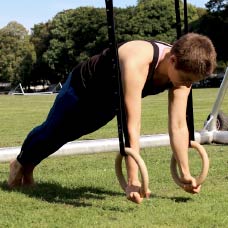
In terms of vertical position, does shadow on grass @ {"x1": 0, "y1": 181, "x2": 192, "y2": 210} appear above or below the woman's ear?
below

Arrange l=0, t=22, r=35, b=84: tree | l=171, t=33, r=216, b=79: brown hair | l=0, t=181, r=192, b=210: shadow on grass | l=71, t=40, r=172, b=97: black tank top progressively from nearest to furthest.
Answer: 1. l=171, t=33, r=216, b=79: brown hair
2. l=71, t=40, r=172, b=97: black tank top
3. l=0, t=181, r=192, b=210: shadow on grass
4. l=0, t=22, r=35, b=84: tree

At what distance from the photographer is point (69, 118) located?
210 inches

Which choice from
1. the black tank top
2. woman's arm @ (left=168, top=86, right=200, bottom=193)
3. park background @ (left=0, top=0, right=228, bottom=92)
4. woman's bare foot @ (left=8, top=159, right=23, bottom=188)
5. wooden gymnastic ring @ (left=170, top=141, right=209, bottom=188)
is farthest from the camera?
park background @ (left=0, top=0, right=228, bottom=92)

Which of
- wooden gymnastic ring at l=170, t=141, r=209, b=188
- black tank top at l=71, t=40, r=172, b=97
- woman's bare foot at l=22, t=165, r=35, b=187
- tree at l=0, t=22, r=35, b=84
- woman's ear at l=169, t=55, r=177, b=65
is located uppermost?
woman's ear at l=169, t=55, r=177, b=65

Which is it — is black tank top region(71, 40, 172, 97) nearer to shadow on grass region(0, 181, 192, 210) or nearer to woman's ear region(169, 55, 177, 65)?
woman's ear region(169, 55, 177, 65)

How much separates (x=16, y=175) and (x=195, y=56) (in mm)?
2524

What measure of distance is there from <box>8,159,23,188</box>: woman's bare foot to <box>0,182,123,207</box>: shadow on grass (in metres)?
0.06

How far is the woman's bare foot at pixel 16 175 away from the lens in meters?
5.99

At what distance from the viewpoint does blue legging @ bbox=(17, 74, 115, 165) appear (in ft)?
17.2

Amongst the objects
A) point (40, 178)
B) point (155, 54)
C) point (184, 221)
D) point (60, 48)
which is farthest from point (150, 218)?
point (60, 48)

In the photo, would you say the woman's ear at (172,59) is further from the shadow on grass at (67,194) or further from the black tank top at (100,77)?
the shadow on grass at (67,194)

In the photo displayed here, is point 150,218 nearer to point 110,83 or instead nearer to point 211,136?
point 110,83

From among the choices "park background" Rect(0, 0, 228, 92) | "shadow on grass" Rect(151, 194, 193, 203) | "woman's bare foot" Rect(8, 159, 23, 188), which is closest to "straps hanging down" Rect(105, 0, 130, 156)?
"shadow on grass" Rect(151, 194, 193, 203)

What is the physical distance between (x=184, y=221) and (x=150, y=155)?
411cm
